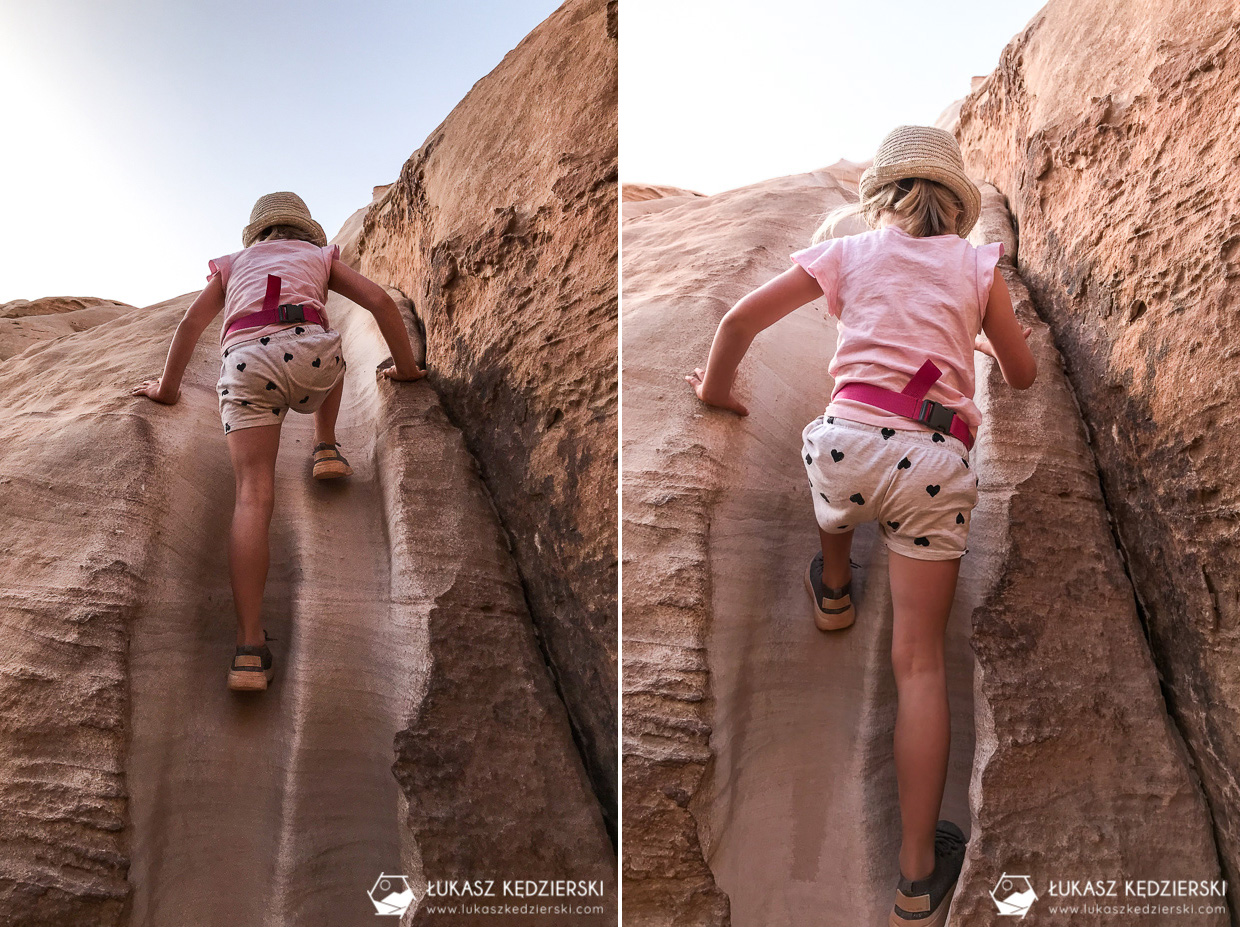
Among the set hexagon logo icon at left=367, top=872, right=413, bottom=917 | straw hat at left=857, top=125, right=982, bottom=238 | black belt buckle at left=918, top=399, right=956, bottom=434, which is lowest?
hexagon logo icon at left=367, top=872, right=413, bottom=917

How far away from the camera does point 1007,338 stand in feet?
5.25

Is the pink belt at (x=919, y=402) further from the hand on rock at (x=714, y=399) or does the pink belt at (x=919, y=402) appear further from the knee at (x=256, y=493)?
the knee at (x=256, y=493)

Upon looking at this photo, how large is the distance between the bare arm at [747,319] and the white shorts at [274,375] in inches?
34.0

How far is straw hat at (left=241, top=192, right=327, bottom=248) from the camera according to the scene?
74.5 inches

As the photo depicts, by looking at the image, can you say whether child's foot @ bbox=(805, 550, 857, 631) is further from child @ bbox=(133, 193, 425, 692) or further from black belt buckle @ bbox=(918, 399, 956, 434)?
child @ bbox=(133, 193, 425, 692)

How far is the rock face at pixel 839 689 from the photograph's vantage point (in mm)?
1387

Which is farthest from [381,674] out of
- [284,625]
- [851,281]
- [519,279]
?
[851,281]

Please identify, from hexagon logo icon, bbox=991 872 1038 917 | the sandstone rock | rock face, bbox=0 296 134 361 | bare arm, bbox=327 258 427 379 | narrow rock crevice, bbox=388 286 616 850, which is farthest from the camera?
rock face, bbox=0 296 134 361

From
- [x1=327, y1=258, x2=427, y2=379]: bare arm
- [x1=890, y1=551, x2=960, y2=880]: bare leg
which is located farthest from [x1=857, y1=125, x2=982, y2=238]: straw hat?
[x1=327, y1=258, x2=427, y2=379]: bare arm

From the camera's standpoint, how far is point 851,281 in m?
1.55

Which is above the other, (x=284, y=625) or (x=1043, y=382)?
(x=1043, y=382)

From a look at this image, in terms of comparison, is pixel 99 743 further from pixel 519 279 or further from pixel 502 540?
pixel 519 279

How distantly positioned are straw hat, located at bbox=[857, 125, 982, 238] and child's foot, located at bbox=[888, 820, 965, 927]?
117 centimetres

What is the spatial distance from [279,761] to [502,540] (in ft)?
2.03
